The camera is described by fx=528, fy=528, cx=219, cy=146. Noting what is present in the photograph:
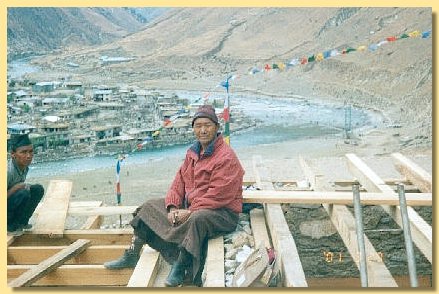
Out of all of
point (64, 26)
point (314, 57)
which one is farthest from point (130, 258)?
point (314, 57)

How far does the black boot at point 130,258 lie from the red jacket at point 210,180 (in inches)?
14.8

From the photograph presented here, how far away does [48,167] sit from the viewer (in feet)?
17.5

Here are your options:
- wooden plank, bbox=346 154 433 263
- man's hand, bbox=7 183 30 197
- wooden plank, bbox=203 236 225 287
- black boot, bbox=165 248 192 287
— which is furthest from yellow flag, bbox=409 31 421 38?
man's hand, bbox=7 183 30 197

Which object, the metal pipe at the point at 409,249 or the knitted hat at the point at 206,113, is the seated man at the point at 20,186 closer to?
the knitted hat at the point at 206,113

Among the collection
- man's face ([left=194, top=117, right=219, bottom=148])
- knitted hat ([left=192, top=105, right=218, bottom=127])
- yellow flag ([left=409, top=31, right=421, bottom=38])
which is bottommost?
man's face ([left=194, top=117, right=219, bottom=148])

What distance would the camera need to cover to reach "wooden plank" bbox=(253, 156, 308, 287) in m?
3.16

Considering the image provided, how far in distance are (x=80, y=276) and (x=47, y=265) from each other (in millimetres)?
253

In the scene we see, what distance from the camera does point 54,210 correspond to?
16.1 ft

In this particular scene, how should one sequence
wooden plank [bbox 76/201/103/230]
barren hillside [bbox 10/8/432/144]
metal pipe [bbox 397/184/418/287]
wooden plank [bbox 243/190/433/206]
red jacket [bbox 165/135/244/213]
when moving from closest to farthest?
metal pipe [bbox 397/184/418/287] → red jacket [bbox 165/135/244/213] → wooden plank [bbox 243/190/433/206] → wooden plank [bbox 76/201/103/230] → barren hillside [bbox 10/8/432/144]

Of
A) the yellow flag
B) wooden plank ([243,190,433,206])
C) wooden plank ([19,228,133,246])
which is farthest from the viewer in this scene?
the yellow flag

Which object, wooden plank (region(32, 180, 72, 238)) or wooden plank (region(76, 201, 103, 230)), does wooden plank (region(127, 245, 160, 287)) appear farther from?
wooden plank (region(76, 201, 103, 230))

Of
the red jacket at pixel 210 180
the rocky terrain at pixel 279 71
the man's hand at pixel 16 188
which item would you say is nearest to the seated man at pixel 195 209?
the red jacket at pixel 210 180

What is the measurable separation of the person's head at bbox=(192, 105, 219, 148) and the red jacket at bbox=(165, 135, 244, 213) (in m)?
0.07

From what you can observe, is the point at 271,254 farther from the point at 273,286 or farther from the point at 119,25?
the point at 119,25
